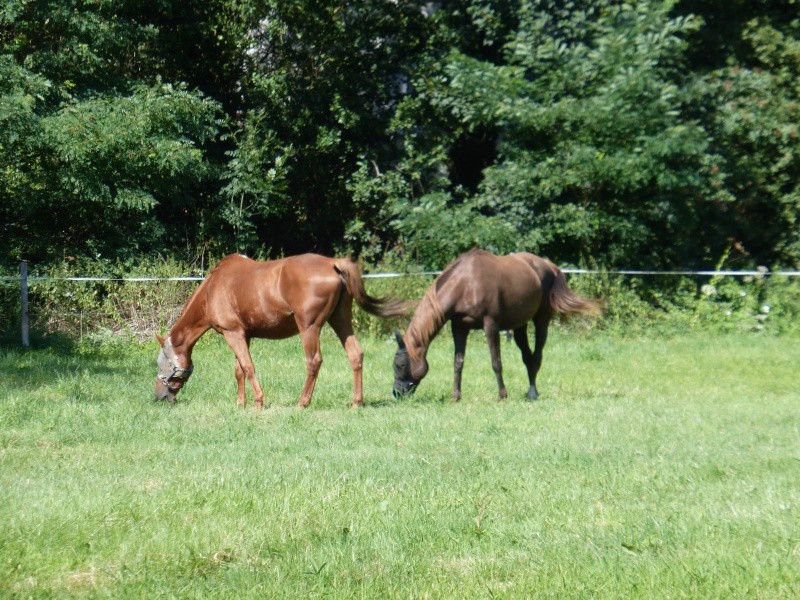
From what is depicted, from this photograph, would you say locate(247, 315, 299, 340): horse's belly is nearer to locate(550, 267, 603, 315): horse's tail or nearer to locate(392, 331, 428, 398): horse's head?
locate(392, 331, 428, 398): horse's head

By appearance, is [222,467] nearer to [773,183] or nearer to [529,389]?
[529,389]

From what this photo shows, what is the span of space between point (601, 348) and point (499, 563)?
12.2m

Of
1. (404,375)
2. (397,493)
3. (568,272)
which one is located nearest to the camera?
(397,493)

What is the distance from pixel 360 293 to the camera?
11.6m

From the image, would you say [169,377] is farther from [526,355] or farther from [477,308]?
[526,355]

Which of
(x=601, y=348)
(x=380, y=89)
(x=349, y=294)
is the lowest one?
(x=601, y=348)

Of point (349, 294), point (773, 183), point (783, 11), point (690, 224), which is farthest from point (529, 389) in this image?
point (783, 11)

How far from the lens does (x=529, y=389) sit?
12.7 meters

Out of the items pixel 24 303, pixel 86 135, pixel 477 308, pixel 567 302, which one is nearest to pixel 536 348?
pixel 567 302

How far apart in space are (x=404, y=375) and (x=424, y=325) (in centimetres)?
63

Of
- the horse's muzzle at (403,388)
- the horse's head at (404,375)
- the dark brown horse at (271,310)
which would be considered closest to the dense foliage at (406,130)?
the dark brown horse at (271,310)

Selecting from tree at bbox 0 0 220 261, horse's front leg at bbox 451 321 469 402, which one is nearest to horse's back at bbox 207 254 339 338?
horse's front leg at bbox 451 321 469 402

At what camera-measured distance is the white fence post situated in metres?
16.5

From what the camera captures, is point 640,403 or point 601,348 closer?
point 640,403
